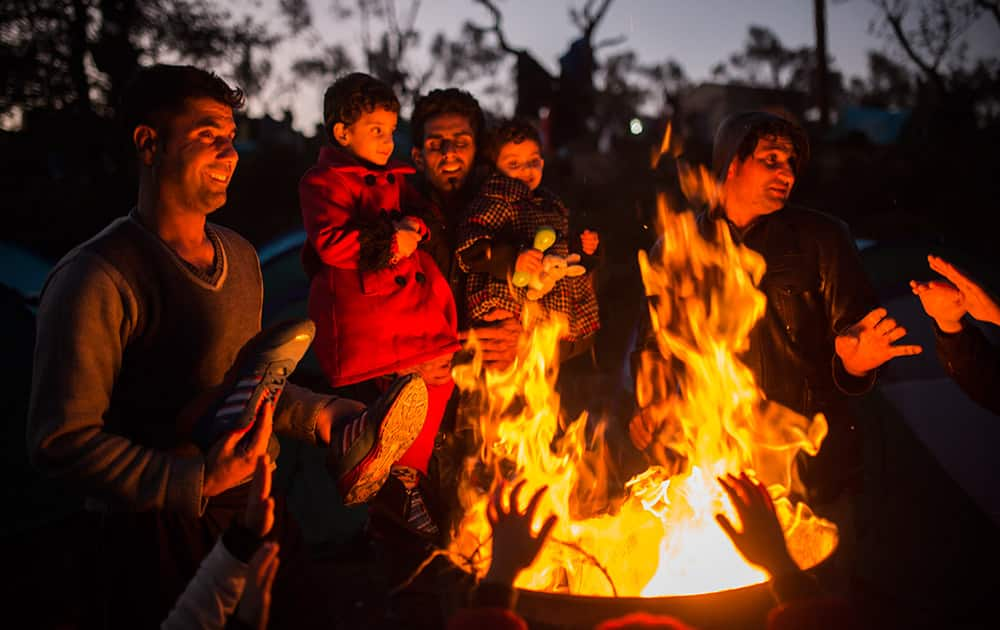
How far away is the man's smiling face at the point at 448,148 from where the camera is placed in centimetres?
385

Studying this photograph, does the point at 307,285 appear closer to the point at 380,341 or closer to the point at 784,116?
the point at 380,341

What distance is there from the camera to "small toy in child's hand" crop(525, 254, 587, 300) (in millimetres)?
3676

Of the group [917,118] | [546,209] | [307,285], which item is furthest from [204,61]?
[917,118]

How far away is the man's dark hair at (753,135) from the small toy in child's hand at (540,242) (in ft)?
3.05

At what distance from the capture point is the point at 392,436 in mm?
2438

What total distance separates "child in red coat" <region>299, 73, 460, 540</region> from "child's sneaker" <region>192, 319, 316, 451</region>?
39.1 inches

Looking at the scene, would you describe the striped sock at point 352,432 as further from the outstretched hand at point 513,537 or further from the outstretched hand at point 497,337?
the outstretched hand at point 497,337

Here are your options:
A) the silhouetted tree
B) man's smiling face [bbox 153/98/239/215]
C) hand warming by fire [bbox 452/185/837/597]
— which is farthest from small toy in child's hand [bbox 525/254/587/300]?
the silhouetted tree

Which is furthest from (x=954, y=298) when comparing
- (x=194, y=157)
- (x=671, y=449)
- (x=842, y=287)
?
(x=194, y=157)

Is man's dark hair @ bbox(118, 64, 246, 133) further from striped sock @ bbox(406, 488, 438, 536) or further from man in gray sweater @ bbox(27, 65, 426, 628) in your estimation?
striped sock @ bbox(406, 488, 438, 536)

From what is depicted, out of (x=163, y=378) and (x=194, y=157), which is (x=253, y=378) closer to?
(x=163, y=378)

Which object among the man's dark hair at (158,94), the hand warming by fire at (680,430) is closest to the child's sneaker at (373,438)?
the hand warming by fire at (680,430)

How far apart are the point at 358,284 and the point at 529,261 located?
877 millimetres

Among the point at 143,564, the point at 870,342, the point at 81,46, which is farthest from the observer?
the point at 81,46
